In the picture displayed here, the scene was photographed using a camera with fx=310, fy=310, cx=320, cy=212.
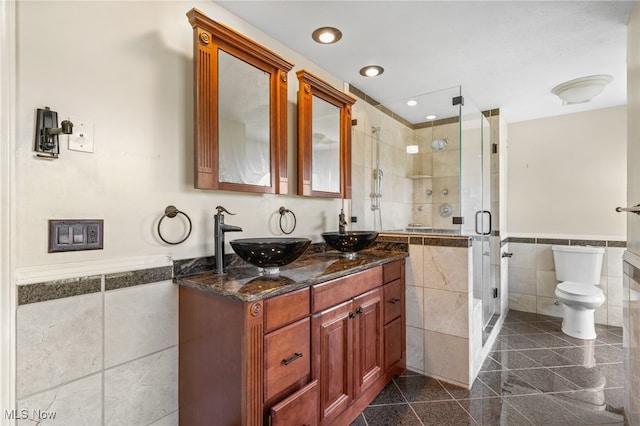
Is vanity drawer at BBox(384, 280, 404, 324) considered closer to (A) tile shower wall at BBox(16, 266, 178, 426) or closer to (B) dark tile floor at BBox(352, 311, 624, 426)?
(B) dark tile floor at BBox(352, 311, 624, 426)

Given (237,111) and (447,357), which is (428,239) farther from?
(237,111)

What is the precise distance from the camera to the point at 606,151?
3.30 meters

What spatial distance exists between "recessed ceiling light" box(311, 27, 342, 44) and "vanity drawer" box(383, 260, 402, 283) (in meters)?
1.50

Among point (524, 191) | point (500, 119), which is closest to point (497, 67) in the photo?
point (500, 119)

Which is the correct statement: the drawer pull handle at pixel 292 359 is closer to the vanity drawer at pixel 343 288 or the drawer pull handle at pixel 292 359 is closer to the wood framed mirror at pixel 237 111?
the vanity drawer at pixel 343 288

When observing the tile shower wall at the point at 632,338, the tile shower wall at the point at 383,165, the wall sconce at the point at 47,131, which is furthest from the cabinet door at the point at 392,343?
the wall sconce at the point at 47,131

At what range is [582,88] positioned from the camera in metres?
2.64

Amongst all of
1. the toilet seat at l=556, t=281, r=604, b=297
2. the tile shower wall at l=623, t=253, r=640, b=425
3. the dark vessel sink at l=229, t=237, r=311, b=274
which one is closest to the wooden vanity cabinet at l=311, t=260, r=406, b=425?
the dark vessel sink at l=229, t=237, r=311, b=274

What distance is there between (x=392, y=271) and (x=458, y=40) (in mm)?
1574

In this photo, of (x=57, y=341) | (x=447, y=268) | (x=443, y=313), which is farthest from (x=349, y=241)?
(x=57, y=341)

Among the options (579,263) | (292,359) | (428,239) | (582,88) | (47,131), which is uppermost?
(582,88)

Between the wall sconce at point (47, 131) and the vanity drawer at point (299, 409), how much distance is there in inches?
49.5

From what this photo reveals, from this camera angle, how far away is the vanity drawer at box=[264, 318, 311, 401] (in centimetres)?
124

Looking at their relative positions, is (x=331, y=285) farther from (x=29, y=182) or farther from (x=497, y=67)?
Result: (x=497, y=67)
